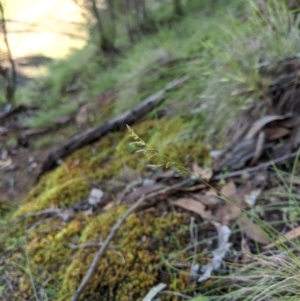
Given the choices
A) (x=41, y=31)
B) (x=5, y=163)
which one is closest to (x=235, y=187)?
(x=5, y=163)

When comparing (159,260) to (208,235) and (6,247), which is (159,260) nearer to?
(208,235)

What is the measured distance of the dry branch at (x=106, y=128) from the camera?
8.35 feet

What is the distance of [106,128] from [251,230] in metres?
1.26

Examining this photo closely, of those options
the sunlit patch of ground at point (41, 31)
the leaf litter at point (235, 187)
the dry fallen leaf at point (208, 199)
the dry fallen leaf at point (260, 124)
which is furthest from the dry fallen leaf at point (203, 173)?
the sunlit patch of ground at point (41, 31)

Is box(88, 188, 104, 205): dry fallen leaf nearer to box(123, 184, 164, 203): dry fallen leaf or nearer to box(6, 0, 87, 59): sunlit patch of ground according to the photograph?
box(123, 184, 164, 203): dry fallen leaf

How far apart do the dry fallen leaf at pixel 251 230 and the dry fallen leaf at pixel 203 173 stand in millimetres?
330

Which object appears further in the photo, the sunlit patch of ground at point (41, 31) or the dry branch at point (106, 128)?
the sunlit patch of ground at point (41, 31)

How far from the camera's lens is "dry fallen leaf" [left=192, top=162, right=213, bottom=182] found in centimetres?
209

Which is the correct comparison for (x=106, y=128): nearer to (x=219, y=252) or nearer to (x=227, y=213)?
(x=227, y=213)

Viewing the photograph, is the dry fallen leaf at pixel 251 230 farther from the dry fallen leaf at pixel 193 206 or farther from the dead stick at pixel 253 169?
the dead stick at pixel 253 169

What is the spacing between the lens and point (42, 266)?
1.76 meters

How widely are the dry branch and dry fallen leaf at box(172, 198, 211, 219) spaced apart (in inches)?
35.0

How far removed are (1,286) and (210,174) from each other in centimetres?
108

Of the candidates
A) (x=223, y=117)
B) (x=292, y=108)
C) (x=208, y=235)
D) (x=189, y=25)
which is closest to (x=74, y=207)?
(x=208, y=235)
